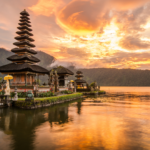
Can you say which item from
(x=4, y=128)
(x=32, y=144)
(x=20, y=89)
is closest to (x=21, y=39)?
(x=20, y=89)

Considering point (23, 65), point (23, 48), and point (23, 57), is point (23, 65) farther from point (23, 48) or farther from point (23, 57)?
point (23, 48)

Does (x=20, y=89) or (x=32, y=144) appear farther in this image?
(x=20, y=89)

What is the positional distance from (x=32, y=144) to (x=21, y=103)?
1351 centimetres

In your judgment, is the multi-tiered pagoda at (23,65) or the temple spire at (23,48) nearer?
the multi-tiered pagoda at (23,65)

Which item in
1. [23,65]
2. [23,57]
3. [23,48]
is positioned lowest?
[23,65]

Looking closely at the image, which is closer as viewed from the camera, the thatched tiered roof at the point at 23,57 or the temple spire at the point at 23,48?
the thatched tiered roof at the point at 23,57

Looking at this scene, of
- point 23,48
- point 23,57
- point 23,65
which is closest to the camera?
point 23,65

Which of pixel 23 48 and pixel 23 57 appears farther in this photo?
pixel 23 48

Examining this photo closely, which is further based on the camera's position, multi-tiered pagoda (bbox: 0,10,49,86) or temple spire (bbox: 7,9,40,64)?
temple spire (bbox: 7,9,40,64)

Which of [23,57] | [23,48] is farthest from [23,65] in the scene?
[23,48]

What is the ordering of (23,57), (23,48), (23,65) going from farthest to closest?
(23,48) < (23,57) < (23,65)

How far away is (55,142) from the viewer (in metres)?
8.83

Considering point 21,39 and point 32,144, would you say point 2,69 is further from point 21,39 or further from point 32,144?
point 32,144

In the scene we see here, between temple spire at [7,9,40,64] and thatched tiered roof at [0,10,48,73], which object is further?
temple spire at [7,9,40,64]
